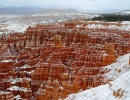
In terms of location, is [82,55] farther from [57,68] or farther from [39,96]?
[39,96]

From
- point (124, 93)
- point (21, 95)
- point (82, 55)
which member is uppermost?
point (124, 93)

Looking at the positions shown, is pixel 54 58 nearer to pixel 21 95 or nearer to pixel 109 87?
pixel 21 95

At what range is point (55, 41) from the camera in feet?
171

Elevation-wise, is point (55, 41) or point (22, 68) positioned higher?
point (55, 41)

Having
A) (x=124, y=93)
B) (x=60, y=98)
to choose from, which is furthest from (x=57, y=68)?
(x=124, y=93)

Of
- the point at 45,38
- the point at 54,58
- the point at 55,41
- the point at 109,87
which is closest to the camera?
the point at 109,87

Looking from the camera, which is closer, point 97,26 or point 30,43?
point 30,43

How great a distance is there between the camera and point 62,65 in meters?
44.3

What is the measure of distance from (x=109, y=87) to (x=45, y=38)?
4002 cm

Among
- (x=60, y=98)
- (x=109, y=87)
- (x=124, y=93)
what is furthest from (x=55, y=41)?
(x=124, y=93)

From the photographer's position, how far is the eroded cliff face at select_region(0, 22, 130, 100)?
36.6 meters

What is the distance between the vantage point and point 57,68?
145 feet

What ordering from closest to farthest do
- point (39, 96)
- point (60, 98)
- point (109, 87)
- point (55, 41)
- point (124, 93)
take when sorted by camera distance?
point (124, 93), point (109, 87), point (60, 98), point (39, 96), point (55, 41)

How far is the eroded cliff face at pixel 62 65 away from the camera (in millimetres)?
36594
